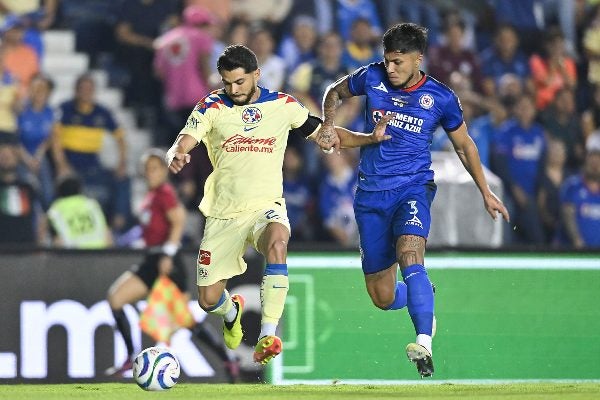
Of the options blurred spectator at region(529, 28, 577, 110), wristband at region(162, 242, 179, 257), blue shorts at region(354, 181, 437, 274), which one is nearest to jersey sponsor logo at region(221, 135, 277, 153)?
blue shorts at region(354, 181, 437, 274)

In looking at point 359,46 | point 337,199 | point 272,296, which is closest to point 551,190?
point 337,199

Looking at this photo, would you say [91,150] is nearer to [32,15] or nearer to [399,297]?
[32,15]

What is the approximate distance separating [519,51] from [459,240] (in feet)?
17.6

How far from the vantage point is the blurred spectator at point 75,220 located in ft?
49.0

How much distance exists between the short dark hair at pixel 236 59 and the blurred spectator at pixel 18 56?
649cm

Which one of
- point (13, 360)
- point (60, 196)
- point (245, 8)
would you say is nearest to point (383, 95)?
point (13, 360)

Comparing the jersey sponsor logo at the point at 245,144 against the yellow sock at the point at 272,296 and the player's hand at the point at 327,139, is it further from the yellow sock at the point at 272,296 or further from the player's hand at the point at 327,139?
the yellow sock at the point at 272,296

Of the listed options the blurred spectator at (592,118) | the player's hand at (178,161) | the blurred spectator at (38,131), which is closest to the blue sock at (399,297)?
the player's hand at (178,161)

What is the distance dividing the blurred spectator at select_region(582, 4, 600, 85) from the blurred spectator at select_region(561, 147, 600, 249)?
2.39 meters

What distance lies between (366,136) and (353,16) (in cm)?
717

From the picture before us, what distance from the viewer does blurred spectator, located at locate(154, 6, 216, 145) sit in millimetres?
16281

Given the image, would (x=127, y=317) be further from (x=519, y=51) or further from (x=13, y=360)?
(x=519, y=51)

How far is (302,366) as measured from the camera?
41.0 ft

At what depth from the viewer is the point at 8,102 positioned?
1583 cm
